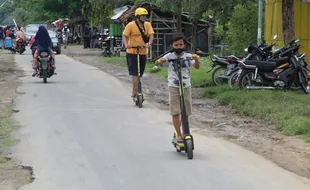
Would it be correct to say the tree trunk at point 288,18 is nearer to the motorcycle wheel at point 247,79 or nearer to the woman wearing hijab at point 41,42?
the motorcycle wheel at point 247,79

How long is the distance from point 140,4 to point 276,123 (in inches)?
681

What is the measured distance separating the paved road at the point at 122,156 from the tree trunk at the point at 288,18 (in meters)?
4.91

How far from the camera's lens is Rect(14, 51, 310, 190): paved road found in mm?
6469

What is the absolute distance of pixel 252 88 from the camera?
14031mm

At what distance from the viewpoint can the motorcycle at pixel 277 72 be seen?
14031 mm

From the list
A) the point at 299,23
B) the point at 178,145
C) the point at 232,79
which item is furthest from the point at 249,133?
the point at 299,23

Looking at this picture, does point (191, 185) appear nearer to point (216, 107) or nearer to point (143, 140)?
point (143, 140)

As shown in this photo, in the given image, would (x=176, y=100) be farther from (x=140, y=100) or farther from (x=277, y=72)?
(x=277, y=72)

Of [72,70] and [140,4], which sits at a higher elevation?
[140,4]

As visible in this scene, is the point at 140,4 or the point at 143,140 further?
the point at 140,4

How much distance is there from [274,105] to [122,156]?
4.65 m

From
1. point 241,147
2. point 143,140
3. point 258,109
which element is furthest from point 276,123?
point 143,140

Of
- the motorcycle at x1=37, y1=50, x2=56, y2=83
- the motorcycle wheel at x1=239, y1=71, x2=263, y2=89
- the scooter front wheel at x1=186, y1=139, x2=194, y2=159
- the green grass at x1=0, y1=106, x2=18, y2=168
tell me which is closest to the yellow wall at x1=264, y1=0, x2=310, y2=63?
the motorcycle wheel at x1=239, y1=71, x2=263, y2=89

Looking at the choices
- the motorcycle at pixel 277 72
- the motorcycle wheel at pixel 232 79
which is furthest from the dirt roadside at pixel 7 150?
the motorcycle at pixel 277 72
